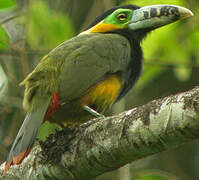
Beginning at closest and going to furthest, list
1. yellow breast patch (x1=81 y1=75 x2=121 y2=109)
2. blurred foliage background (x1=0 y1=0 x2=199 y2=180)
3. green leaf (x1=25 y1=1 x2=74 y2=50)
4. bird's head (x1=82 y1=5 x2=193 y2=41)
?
yellow breast patch (x1=81 y1=75 x2=121 y2=109) < bird's head (x1=82 y1=5 x2=193 y2=41) < blurred foliage background (x1=0 y1=0 x2=199 y2=180) < green leaf (x1=25 y1=1 x2=74 y2=50)

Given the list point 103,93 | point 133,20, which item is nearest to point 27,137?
point 103,93

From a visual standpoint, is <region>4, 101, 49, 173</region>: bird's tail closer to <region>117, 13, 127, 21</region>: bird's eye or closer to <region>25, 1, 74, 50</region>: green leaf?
<region>117, 13, 127, 21</region>: bird's eye

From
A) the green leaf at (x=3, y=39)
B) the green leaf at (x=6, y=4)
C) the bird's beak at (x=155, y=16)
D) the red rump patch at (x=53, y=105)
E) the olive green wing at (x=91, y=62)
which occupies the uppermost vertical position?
the green leaf at (x=6, y=4)

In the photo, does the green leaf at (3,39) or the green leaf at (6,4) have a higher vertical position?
the green leaf at (6,4)

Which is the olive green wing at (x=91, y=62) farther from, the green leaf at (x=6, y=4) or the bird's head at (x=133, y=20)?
the green leaf at (x=6, y=4)

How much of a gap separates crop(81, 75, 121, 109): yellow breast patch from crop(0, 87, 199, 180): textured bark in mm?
441

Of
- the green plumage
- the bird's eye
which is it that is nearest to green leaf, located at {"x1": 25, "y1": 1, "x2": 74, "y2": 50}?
the bird's eye

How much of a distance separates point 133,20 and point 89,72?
806 mm

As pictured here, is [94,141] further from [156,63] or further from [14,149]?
[156,63]

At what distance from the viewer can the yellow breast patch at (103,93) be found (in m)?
3.26

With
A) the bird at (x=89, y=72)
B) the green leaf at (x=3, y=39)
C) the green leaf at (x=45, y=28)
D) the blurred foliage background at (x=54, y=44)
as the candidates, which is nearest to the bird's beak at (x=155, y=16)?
Result: the bird at (x=89, y=72)

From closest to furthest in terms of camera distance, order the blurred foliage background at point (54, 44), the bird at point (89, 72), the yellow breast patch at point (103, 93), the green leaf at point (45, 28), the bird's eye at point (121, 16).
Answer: the bird at point (89, 72)
the yellow breast patch at point (103, 93)
the bird's eye at point (121, 16)
the blurred foliage background at point (54, 44)
the green leaf at point (45, 28)

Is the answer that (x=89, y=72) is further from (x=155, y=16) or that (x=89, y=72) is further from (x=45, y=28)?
(x=45, y=28)

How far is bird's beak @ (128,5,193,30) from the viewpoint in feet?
11.9
